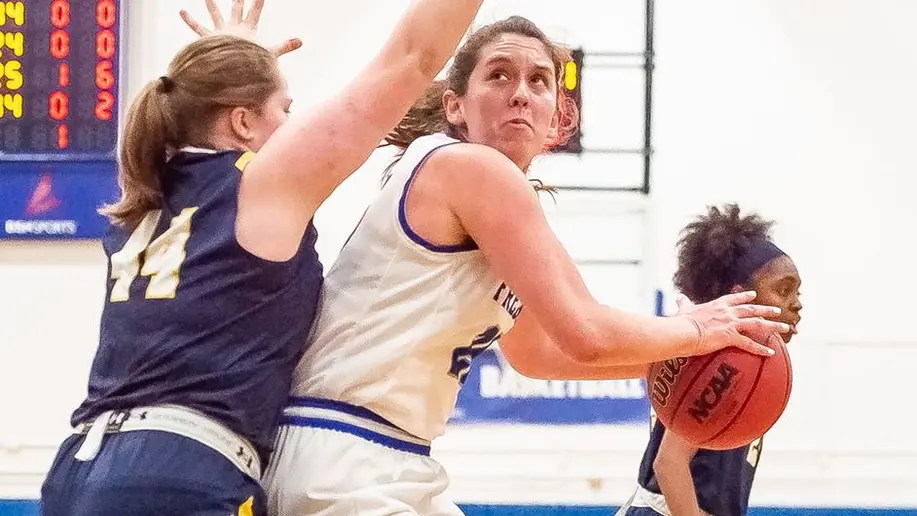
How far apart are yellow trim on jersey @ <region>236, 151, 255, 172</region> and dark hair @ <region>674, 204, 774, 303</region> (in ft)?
4.65

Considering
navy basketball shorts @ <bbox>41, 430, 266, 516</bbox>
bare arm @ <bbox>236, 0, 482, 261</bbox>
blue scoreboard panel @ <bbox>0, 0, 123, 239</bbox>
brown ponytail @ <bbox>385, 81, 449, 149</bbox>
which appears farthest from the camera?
blue scoreboard panel @ <bbox>0, 0, 123, 239</bbox>

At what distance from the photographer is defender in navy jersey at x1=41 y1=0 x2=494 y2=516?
1625 millimetres

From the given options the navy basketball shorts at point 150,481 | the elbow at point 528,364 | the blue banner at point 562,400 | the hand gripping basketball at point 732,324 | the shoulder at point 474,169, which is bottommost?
the blue banner at point 562,400

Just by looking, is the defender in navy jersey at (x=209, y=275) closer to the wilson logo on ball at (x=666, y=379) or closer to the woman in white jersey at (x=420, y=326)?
the woman in white jersey at (x=420, y=326)

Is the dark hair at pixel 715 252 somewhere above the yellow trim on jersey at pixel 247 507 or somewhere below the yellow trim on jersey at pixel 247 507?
above

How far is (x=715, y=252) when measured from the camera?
2.78m

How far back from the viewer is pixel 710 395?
7.07 ft

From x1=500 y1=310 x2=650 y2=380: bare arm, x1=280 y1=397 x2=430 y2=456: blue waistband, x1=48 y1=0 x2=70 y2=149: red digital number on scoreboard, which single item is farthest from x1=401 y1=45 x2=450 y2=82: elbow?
x1=48 y1=0 x2=70 y2=149: red digital number on scoreboard

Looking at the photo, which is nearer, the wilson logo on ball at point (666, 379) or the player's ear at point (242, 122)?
the player's ear at point (242, 122)

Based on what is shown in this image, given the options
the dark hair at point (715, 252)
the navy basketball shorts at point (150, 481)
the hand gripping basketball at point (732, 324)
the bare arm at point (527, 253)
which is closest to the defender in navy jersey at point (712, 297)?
the dark hair at point (715, 252)

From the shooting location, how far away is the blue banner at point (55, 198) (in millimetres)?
4844

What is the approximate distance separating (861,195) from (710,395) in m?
3.18

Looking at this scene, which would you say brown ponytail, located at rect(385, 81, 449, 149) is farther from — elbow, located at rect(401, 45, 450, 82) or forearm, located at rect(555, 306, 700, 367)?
forearm, located at rect(555, 306, 700, 367)

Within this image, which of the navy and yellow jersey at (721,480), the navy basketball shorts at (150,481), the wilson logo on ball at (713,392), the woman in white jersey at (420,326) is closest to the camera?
the navy basketball shorts at (150,481)
